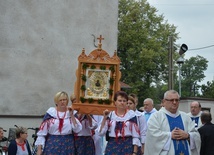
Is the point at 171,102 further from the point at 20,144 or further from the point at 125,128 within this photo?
the point at 20,144

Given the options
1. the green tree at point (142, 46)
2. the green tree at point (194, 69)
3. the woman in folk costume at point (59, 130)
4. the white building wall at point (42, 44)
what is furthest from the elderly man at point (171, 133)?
the green tree at point (194, 69)

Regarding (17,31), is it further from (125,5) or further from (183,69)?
(183,69)

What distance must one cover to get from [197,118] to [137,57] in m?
25.1

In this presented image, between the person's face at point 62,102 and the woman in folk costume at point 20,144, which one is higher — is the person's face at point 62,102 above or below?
above

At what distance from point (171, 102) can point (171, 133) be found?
0.50m

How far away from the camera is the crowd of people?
709 cm

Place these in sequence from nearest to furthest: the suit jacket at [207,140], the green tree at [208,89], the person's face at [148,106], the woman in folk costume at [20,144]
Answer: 1. the suit jacket at [207,140]
2. the woman in folk costume at [20,144]
3. the person's face at [148,106]
4. the green tree at [208,89]

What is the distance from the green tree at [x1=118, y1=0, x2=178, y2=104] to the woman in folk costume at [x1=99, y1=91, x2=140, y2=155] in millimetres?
26856

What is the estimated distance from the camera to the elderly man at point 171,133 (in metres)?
7.02

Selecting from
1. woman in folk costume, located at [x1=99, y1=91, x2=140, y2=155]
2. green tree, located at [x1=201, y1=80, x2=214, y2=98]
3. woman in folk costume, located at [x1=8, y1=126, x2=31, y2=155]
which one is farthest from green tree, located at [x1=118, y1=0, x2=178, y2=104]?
woman in folk costume, located at [x1=99, y1=91, x2=140, y2=155]

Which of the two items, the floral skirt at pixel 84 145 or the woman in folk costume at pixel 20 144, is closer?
the floral skirt at pixel 84 145

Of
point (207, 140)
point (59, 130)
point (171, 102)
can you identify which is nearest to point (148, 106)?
point (207, 140)

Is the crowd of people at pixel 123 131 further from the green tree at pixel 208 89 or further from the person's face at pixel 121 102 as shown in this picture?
the green tree at pixel 208 89

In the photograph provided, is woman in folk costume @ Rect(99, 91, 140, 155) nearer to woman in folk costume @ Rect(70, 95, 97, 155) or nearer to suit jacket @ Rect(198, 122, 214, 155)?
woman in folk costume @ Rect(70, 95, 97, 155)
